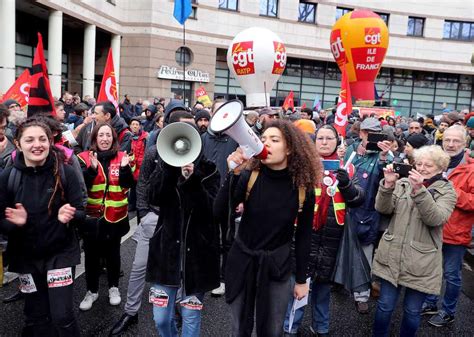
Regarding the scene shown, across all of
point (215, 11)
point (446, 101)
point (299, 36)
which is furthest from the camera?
point (446, 101)

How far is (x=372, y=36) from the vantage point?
58.4ft

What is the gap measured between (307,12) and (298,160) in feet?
97.2

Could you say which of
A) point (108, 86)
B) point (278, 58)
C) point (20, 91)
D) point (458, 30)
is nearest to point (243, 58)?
point (278, 58)

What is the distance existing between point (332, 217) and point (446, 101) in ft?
119

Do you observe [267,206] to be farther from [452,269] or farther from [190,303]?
[452,269]

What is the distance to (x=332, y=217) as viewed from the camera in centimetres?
365

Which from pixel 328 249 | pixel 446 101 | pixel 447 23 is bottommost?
pixel 328 249

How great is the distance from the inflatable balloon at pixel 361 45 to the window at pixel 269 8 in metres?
10.8

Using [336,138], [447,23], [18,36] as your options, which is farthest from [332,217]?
[447,23]

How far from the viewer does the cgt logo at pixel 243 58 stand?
13797mm

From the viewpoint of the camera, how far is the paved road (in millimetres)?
3865

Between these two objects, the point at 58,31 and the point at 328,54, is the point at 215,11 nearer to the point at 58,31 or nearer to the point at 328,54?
the point at 328,54

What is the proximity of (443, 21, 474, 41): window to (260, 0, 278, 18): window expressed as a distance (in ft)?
46.8

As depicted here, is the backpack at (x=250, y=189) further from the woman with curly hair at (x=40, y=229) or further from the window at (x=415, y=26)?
the window at (x=415, y=26)
